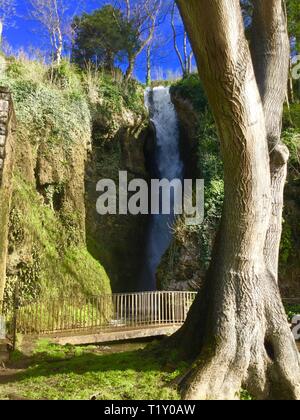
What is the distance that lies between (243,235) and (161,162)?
14.7 m

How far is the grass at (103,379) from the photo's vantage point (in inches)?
170

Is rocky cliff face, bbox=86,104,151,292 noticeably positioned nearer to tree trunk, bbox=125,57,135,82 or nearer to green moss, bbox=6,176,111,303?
green moss, bbox=6,176,111,303

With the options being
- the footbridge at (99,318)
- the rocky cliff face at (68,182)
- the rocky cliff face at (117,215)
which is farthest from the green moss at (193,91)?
the footbridge at (99,318)

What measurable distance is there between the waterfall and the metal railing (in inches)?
176

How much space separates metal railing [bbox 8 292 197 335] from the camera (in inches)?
393

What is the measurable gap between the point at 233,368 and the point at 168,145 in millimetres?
15920

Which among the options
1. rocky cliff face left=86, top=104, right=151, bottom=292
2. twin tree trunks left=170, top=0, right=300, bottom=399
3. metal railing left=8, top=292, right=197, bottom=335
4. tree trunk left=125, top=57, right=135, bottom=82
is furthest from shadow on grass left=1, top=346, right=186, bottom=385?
tree trunk left=125, top=57, right=135, bottom=82

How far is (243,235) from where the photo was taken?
495 centimetres

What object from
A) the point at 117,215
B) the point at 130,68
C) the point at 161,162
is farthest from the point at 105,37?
the point at 117,215

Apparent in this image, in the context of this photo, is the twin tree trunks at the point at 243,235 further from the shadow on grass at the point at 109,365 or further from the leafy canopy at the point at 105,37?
the leafy canopy at the point at 105,37

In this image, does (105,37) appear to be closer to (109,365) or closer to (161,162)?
(161,162)

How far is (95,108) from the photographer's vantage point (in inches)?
668
